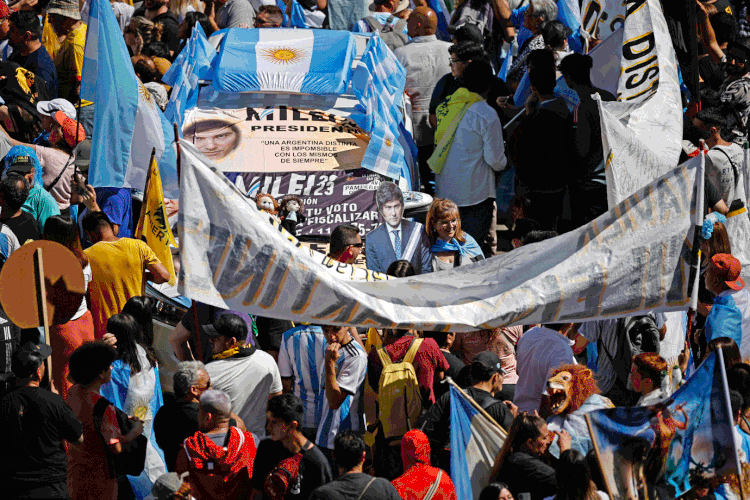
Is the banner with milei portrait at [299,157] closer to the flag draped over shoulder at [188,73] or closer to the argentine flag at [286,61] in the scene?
the flag draped over shoulder at [188,73]

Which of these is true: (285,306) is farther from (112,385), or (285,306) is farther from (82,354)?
(112,385)

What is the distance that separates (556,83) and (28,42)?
566 cm

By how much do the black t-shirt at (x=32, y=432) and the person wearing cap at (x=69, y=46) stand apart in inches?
289

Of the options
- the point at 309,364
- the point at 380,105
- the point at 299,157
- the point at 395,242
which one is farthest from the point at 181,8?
the point at 309,364

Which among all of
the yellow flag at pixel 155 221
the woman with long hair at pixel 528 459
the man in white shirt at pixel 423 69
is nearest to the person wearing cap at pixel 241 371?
the yellow flag at pixel 155 221

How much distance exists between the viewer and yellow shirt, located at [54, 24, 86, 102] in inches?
517

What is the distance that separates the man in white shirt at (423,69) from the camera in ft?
41.9

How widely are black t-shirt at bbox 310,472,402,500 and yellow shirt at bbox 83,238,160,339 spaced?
9.65 ft

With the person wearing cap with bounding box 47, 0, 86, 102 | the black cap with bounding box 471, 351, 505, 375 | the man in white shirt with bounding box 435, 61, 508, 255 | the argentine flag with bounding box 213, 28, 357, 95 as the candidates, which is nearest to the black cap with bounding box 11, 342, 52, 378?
the black cap with bounding box 471, 351, 505, 375

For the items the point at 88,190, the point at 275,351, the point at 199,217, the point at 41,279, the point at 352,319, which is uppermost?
the point at 199,217

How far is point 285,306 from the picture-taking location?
5.31 metres

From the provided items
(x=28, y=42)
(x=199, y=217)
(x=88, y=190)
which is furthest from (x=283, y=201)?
(x=199, y=217)

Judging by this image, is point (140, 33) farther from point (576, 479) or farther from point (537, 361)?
point (576, 479)

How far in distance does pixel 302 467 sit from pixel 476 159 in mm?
5243
